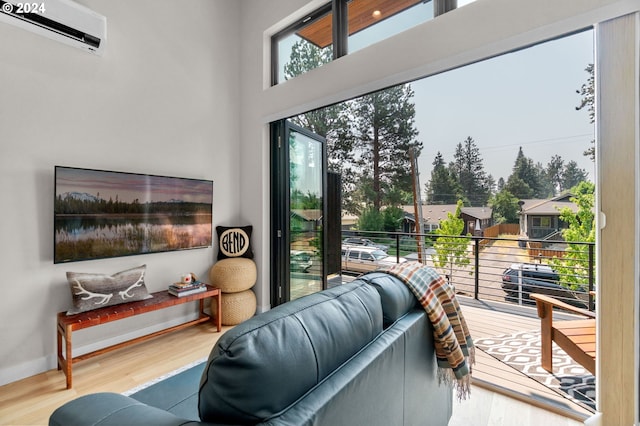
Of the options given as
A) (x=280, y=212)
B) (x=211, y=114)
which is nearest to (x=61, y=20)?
(x=211, y=114)

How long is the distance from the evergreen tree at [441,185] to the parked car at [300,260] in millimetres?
1688

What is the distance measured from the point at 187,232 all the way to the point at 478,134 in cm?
317

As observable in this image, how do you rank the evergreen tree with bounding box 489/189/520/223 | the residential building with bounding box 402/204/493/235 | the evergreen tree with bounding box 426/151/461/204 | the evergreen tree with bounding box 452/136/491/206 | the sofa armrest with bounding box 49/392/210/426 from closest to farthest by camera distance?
1. the sofa armrest with bounding box 49/392/210/426
2. the evergreen tree with bounding box 489/189/520/223
3. the evergreen tree with bounding box 452/136/491/206
4. the residential building with bounding box 402/204/493/235
5. the evergreen tree with bounding box 426/151/461/204

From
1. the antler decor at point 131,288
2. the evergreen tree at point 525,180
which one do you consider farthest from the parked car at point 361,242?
the antler decor at point 131,288

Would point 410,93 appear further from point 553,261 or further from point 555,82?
point 553,261

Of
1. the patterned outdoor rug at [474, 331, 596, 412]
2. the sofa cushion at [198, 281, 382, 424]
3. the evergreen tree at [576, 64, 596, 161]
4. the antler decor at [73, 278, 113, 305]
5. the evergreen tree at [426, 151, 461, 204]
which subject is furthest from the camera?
the evergreen tree at [426, 151, 461, 204]

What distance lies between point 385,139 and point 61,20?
11.2 feet

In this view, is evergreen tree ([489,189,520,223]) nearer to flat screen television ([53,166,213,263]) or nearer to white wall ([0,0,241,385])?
white wall ([0,0,241,385])

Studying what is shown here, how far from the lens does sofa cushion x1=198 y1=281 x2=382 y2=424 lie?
640 mm

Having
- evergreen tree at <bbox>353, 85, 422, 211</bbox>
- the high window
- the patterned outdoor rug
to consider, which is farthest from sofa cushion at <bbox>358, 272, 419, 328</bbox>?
evergreen tree at <bbox>353, 85, 422, 211</bbox>

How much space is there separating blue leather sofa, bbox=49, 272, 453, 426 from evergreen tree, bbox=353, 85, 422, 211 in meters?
3.10

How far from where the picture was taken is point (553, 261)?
2939 mm

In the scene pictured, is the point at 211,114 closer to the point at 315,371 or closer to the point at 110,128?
the point at 110,128

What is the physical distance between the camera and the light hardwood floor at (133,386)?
5.69 feet
